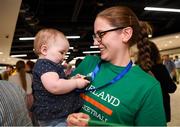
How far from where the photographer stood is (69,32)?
16.0 meters

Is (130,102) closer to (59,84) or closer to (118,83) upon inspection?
(118,83)

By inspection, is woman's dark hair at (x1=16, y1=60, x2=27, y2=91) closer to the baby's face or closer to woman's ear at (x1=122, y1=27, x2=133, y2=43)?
the baby's face

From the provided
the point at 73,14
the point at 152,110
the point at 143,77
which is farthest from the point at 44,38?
the point at 73,14

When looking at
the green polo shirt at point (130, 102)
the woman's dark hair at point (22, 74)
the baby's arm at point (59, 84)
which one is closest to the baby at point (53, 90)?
the baby's arm at point (59, 84)

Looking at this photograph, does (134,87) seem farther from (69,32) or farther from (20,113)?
(69,32)

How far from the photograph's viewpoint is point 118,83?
1424 mm

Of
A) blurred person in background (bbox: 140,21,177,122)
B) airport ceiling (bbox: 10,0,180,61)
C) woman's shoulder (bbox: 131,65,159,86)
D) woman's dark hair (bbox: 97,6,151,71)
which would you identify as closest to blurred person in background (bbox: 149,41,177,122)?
blurred person in background (bbox: 140,21,177,122)

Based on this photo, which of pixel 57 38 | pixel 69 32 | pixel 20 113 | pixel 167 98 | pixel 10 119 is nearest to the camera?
pixel 10 119

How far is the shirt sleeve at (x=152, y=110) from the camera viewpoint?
1.32 m

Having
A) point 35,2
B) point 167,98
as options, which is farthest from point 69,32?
point 167,98

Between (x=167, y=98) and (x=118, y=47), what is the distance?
2.00 meters

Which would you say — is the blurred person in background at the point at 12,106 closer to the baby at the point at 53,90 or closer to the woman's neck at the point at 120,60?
the baby at the point at 53,90

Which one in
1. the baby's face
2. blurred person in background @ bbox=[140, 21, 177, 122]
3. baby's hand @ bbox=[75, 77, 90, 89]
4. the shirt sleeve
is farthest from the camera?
blurred person in background @ bbox=[140, 21, 177, 122]

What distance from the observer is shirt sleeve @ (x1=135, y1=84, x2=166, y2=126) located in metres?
1.32
